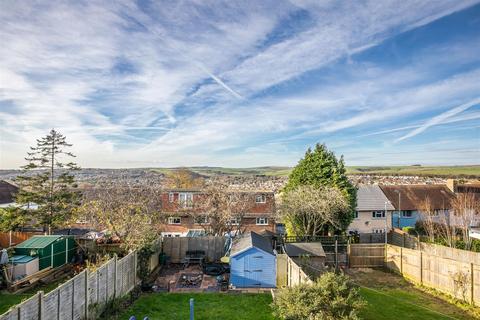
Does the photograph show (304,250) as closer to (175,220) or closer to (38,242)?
(38,242)

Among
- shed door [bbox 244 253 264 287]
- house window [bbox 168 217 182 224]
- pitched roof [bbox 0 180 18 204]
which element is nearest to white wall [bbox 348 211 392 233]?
house window [bbox 168 217 182 224]

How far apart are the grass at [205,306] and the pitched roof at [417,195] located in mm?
28507

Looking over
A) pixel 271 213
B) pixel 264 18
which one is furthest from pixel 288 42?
pixel 271 213

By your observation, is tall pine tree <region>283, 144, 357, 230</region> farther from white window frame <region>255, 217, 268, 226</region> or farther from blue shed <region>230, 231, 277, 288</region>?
blue shed <region>230, 231, 277, 288</region>

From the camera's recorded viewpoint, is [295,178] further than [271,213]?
No

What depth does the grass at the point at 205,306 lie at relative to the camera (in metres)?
12.4

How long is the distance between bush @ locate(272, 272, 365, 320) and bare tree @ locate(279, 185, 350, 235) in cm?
1548

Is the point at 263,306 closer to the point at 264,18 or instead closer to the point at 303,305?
the point at 303,305

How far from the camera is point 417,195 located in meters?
39.5

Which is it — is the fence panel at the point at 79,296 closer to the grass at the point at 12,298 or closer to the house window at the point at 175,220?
the grass at the point at 12,298

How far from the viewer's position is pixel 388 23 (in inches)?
621

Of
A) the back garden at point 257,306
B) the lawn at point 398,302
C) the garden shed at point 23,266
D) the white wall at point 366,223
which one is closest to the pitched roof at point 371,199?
the white wall at point 366,223

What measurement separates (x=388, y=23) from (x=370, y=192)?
26.8 meters

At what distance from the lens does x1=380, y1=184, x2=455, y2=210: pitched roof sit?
37.8 metres
